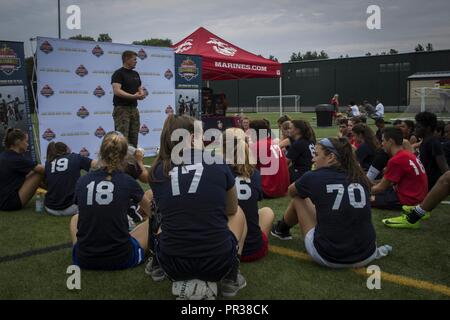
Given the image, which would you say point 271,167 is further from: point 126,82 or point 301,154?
point 126,82

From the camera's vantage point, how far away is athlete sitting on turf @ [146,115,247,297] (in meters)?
2.92

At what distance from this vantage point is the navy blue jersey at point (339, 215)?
3.56 m

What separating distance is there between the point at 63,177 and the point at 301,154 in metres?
Result: 3.37

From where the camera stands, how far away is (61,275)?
377 centimetres

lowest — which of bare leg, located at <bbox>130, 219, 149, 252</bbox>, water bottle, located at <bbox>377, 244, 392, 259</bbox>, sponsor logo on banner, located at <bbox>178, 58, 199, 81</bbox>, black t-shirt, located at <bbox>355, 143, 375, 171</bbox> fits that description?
water bottle, located at <bbox>377, 244, 392, 259</bbox>

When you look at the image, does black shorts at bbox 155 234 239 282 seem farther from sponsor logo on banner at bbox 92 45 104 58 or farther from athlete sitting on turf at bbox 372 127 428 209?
sponsor logo on banner at bbox 92 45 104 58

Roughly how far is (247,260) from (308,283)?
0.66m

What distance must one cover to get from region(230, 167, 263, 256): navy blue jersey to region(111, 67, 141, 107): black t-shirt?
505 cm

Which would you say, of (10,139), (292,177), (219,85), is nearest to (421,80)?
(219,85)

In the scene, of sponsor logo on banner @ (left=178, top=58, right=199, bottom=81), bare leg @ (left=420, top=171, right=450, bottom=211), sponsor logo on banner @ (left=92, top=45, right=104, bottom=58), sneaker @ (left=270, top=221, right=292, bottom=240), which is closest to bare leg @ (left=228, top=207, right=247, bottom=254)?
sneaker @ (left=270, top=221, right=292, bottom=240)

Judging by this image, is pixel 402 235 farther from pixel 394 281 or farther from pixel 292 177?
pixel 292 177

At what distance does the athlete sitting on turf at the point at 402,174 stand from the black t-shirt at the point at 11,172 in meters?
4.58

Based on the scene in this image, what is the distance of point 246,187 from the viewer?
388 cm

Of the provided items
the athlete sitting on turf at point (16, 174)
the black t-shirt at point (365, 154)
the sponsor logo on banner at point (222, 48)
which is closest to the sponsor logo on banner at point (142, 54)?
the sponsor logo on banner at point (222, 48)
